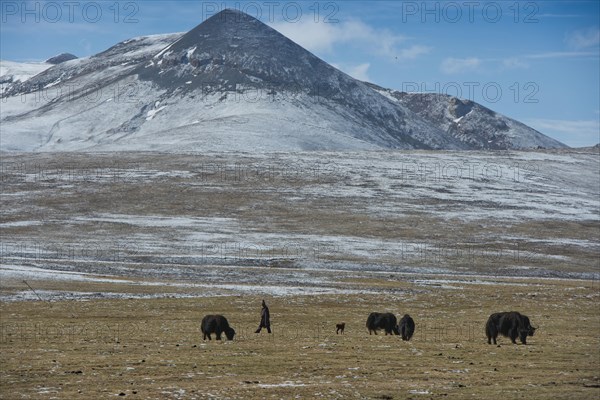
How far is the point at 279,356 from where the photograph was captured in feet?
95.5

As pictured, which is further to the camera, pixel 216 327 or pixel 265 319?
pixel 265 319

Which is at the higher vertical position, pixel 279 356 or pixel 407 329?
pixel 407 329

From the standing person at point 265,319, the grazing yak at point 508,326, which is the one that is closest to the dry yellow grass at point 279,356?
the grazing yak at point 508,326

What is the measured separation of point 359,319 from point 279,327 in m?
6.67

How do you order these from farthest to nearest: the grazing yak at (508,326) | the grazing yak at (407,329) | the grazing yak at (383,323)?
the grazing yak at (383,323)
the grazing yak at (407,329)
the grazing yak at (508,326)

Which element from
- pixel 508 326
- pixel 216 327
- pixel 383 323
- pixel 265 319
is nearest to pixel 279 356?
pixel 216 327

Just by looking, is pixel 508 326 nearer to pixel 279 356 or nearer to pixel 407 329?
pixel 407 329

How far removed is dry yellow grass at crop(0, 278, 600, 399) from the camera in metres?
22.9

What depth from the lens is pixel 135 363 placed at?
2680cm

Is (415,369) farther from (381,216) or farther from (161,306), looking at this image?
(381,216)

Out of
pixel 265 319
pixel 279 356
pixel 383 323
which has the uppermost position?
pixel 265 319

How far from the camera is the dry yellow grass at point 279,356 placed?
902 inches

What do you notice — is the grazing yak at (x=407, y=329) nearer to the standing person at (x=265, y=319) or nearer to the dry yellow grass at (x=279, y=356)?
the dry yellow grass at (x=279, y=356)

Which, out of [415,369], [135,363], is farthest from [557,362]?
[135,363]
